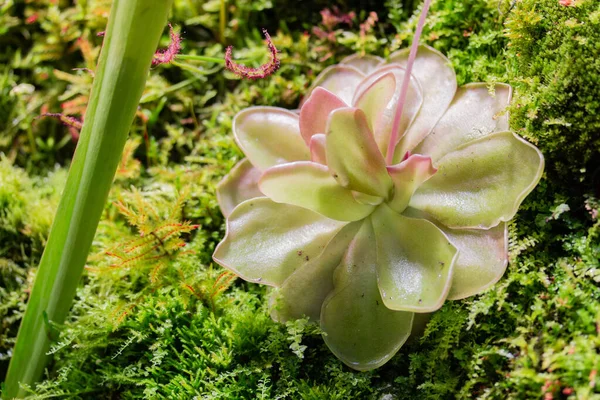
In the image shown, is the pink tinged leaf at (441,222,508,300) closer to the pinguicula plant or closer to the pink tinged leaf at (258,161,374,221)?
the pinguicula plant

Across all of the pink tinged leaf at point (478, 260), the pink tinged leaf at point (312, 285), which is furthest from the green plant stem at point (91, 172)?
the pink tinged leaf at point (478, 260)

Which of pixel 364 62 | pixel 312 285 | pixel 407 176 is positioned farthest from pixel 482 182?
pixel 364 62

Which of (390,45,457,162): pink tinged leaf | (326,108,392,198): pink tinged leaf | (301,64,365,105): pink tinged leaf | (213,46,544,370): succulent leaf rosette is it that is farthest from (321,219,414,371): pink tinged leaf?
(301,64,365,105): pink tinged leaf

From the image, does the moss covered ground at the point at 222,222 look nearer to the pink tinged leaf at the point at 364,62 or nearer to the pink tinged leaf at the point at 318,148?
the pink tinged leaf at the point at 364,62

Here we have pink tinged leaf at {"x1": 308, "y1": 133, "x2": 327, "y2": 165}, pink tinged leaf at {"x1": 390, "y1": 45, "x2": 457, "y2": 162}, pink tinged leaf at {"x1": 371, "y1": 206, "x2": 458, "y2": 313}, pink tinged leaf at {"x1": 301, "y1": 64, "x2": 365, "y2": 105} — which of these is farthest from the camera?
pink tinged leaf at {"x1": 301, "y1": 64, "x2": 365, "y2": 105}

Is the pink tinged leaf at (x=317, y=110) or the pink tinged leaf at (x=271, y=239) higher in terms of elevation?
the pink tinged leaf at (x=317, y=110)

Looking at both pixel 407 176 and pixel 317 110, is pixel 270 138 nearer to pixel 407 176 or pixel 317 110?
pixel 317 110
